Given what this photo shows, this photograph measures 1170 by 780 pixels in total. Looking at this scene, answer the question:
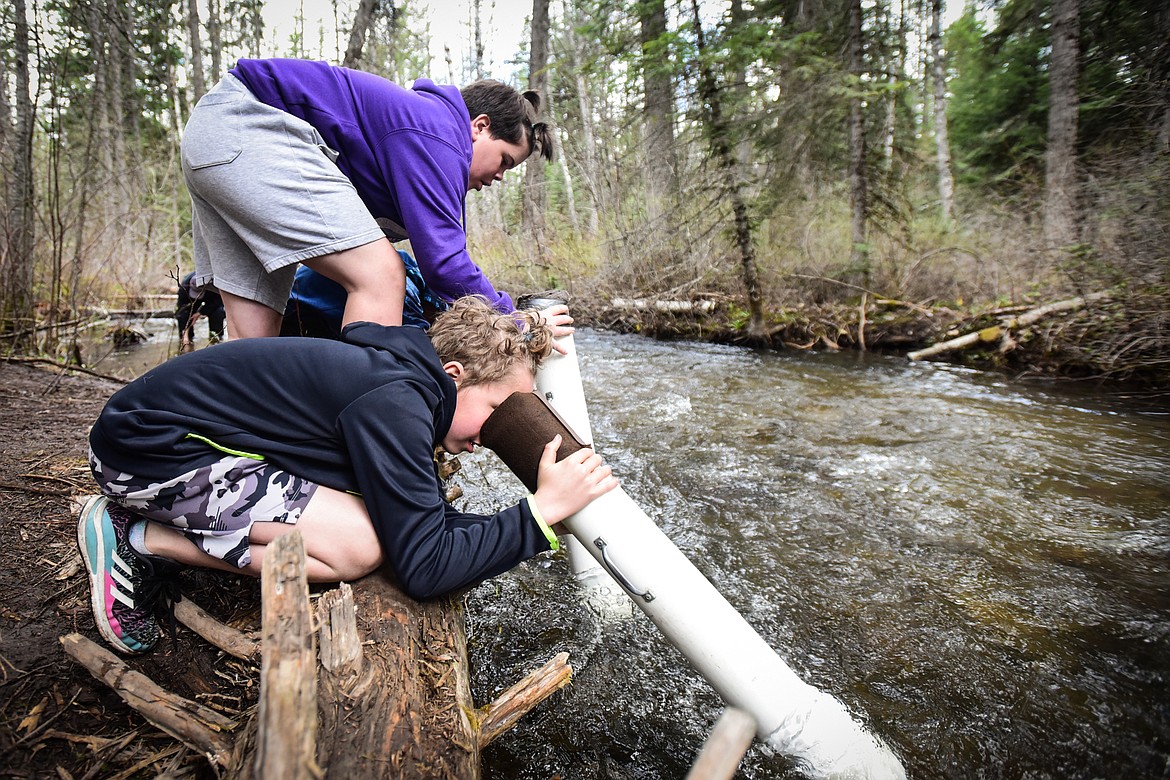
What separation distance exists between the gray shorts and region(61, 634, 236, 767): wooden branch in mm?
1126

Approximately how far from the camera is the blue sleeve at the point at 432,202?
1.95 meters

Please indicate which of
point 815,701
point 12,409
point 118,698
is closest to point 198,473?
point 118,698

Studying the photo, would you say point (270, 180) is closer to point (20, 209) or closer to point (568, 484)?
point (568, 484)

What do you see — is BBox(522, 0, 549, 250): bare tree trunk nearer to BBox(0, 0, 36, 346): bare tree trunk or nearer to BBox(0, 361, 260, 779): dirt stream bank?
BBox(0, 0, 36, 346): bare tree trunk

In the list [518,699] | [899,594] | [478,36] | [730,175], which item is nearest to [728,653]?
[518,699]

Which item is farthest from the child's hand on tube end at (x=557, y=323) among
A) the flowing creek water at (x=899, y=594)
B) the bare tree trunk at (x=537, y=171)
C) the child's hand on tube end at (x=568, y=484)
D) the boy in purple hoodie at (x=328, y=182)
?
the bare tree trunk at (x=537, y=171)

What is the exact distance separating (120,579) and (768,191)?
25.9 feet

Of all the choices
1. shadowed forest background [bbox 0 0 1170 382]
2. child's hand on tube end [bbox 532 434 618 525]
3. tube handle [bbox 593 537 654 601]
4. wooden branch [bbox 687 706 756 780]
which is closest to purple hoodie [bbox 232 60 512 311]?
child's hand on tube end [bbox 532 434 618 525]

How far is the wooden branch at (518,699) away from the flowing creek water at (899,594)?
0.20 meters

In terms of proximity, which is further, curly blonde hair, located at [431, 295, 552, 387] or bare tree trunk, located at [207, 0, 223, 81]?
bare tree trunk, located at [207, 0, 223, 81]

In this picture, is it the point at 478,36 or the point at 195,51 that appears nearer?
the point at 195,51

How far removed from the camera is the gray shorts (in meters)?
1.77

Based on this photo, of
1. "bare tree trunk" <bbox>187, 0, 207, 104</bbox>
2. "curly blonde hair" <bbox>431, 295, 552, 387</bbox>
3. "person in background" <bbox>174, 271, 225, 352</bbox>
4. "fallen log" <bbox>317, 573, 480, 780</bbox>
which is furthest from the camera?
"bare tree trunk" <bbox>187, 0, 207, 104</bbox>

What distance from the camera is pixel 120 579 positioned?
56.6 inches
